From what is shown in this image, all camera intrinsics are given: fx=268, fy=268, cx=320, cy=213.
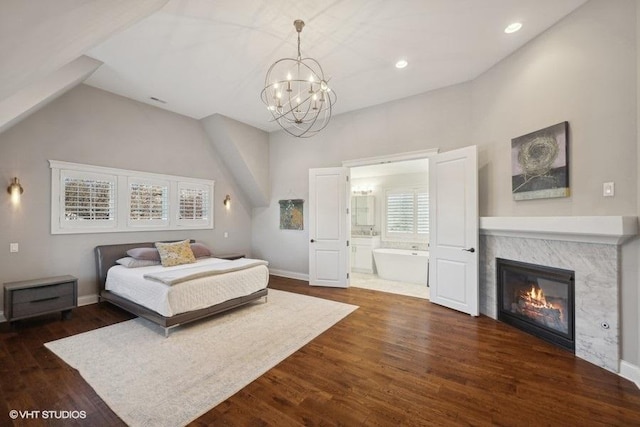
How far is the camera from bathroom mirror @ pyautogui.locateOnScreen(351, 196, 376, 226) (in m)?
7.41

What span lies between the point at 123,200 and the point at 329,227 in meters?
3.70

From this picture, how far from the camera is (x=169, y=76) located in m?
3.95

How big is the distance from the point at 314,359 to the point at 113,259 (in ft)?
12.3

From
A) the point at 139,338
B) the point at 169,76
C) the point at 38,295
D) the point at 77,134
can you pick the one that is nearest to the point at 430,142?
the point at 169,76

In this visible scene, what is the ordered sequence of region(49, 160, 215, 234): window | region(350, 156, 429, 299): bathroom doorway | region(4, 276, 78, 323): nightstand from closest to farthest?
region(4, 276, 78, 323): nightstand
region(49, 160, 215, 234): window
region(350, 156, 429, 299): bathroom doorway

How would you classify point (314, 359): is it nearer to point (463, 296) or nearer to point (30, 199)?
point (463, 296)

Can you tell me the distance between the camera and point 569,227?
2.64 meters

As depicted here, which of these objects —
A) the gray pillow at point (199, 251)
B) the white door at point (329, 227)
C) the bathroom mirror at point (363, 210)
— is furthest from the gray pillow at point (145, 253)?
the bathroom mirror at point (363, 210)

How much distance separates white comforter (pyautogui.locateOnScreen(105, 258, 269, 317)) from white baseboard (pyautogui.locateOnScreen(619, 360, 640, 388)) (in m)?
4.03

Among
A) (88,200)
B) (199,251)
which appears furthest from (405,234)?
(88,200)

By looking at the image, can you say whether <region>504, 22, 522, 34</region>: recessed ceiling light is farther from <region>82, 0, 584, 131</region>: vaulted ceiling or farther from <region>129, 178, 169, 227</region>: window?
<region>129, 178, 169, 227</region>: window

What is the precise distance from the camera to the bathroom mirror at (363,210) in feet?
24.3

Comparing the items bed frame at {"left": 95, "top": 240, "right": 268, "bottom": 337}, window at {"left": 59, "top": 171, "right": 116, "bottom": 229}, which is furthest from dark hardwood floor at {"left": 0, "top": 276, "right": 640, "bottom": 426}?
window at {"left": 59, "top": 171, "right": 116, "bottom": 229}

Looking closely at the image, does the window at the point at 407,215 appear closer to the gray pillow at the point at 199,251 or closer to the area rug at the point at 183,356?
the area rug at the point at 183,356
